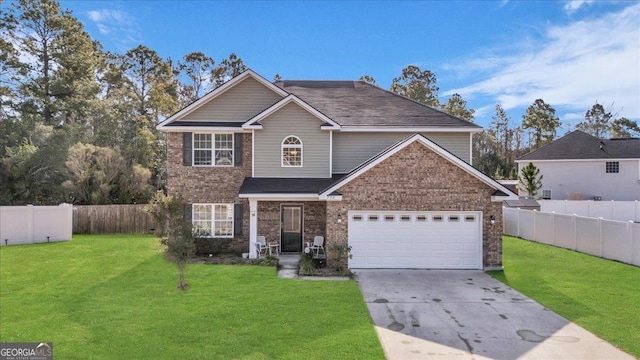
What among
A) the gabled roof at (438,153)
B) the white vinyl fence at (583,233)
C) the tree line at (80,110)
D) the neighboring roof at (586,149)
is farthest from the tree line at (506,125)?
the gabled roof at (438,153)

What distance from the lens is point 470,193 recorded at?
13.1m

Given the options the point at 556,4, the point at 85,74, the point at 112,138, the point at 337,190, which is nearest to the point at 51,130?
the point at 112,138

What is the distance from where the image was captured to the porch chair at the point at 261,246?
1458 cm

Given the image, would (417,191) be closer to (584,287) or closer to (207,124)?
(584,287)

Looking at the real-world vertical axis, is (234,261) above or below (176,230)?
below

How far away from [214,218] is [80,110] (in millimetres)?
24012

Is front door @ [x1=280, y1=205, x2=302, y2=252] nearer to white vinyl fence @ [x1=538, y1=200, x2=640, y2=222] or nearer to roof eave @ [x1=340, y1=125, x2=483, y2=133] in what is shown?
roof eave @ [x1=340, y1=125, x2=483, y2=133]

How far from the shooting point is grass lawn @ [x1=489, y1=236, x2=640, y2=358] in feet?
25.1

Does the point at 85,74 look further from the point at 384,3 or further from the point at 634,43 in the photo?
the point at 634,43

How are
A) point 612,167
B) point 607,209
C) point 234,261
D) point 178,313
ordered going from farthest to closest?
1. point 612,167
2. point 607,209
3. point 234,261
4. point 178,313

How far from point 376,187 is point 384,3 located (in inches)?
381

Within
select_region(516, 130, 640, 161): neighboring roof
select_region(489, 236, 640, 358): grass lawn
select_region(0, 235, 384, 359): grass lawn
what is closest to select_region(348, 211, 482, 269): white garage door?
select_region(489, 236, 640, 358): grass lawn

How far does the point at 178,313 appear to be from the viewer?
8328 millimetres

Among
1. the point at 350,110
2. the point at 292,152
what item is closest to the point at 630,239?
the point at 350,110
